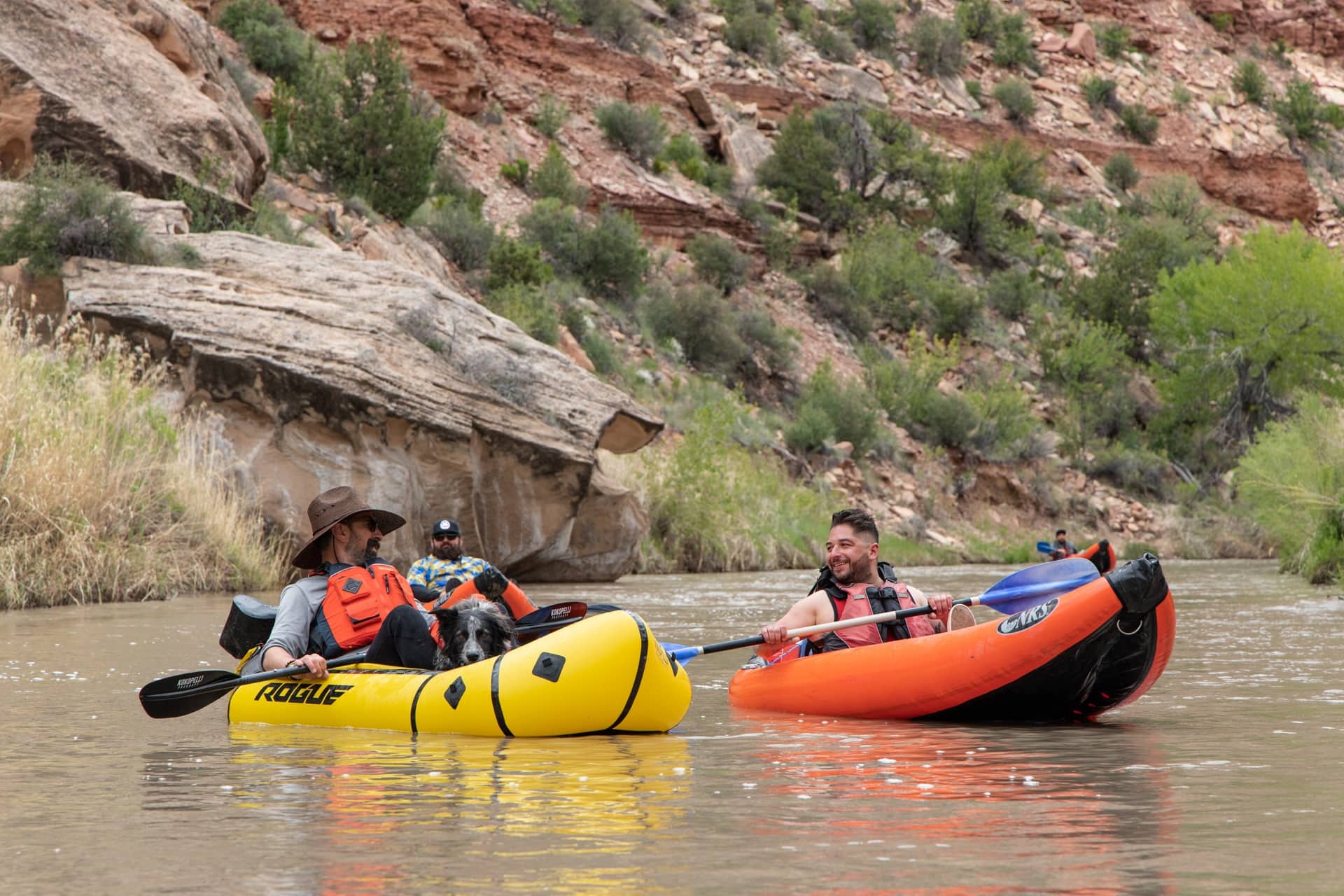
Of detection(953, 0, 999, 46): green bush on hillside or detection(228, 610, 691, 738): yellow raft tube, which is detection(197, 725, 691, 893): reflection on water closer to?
detection(228, 610, 691, 738): yellow raft tube

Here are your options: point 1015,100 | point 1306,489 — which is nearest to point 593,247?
point 1306,489

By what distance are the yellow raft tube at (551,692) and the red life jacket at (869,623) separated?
3.92ft

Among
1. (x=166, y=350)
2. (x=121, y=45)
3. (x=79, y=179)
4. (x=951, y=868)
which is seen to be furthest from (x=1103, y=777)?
(x=121, y=45)

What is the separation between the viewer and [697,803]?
196 inches

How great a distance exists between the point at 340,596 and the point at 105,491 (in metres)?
7.30

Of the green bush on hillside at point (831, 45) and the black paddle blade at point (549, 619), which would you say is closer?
the black paddle blade at point (549, 619)

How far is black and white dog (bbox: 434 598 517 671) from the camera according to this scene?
7195mm

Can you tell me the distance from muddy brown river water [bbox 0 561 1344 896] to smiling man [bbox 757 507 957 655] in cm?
53

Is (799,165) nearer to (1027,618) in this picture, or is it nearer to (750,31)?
(750,31)

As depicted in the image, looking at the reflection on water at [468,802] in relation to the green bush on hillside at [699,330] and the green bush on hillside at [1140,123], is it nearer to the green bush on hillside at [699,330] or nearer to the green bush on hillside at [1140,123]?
the green bush on hillside at [699,330]

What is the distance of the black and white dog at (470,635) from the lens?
283 inches

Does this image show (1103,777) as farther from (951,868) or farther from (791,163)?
(791,163)

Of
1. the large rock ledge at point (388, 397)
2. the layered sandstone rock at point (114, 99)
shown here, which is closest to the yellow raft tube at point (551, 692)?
the large rock ledge at point (388, 397)

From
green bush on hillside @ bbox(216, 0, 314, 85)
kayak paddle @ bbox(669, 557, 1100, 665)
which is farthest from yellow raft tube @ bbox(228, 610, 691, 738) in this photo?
green bush on hillside @ bbox(216, 0, 314, 85)
